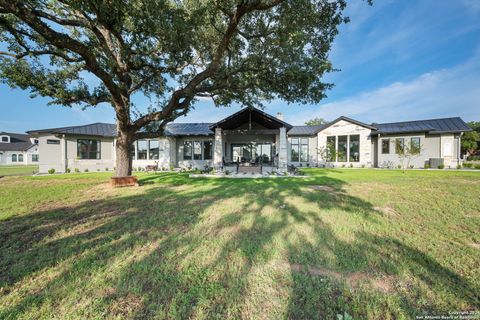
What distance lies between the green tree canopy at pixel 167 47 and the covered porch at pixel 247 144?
504 centimetres

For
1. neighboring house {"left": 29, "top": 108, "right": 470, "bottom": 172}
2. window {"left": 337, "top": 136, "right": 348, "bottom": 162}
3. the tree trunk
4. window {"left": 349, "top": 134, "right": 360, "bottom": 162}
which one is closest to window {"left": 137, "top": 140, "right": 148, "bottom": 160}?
neighboring house {"left": 29, "top": 108, "right": 470, "bottom": 172}

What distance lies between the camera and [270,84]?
9.61m

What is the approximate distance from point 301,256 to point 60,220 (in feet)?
18.5

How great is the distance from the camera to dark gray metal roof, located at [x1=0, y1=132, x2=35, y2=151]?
4130 centimetres

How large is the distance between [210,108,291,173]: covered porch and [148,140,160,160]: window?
6.93m

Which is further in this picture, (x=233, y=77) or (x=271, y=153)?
(x=271, y=153)

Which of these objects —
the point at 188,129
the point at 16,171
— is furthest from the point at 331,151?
the point at 16,171

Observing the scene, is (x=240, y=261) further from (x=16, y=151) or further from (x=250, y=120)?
(x=16, y=151)

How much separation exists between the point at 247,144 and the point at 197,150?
5.03 metres

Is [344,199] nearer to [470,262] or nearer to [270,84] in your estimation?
[470,262]

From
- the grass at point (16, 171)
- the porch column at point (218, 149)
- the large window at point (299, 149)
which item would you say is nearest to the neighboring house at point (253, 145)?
the large window at point (299, 149)

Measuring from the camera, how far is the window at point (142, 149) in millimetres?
20391

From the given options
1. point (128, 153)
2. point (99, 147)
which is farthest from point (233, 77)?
point (99, 147)

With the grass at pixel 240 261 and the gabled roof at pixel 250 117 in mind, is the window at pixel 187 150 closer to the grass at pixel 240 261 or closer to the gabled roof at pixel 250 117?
the gabled roof at pixel 250 117
